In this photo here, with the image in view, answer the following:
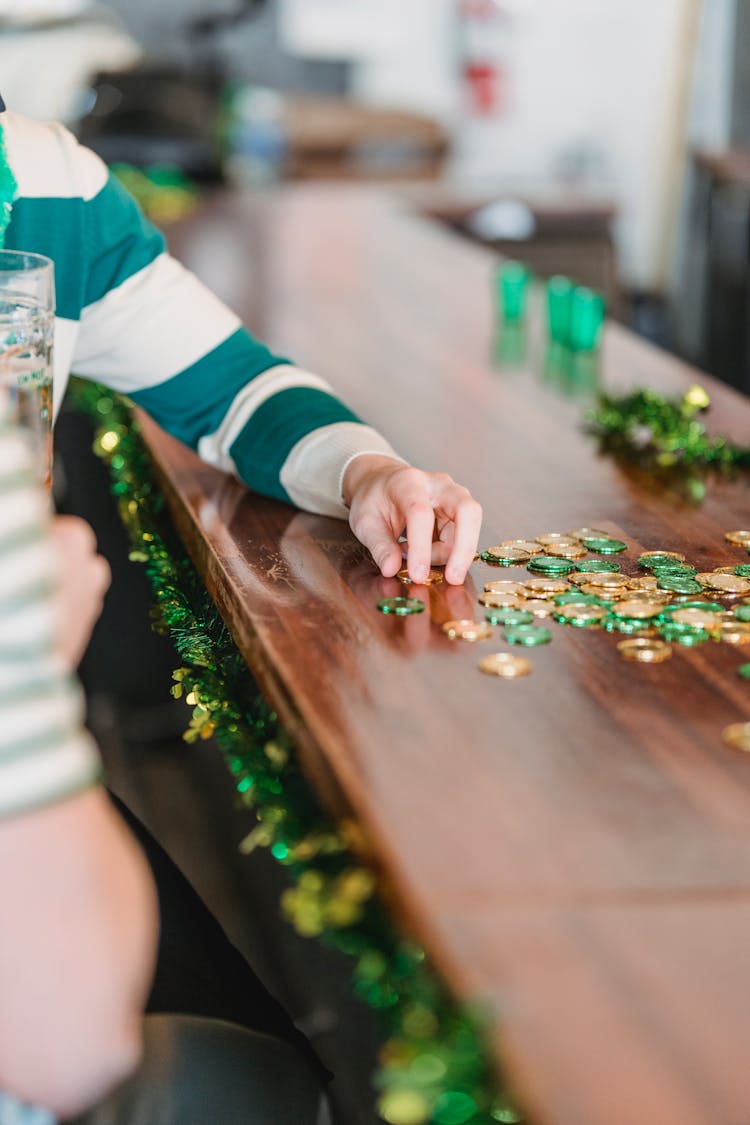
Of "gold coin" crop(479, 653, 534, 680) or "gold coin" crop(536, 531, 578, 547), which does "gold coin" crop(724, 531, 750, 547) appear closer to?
"gold coin" crop(536, 531, 578, 547)

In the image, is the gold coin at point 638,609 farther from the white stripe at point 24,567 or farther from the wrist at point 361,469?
the white stripe at point 24,567

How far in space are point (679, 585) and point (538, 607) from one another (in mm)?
131

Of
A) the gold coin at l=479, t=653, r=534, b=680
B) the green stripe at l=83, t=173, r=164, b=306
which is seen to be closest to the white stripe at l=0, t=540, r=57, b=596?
the gold coin at l=479, t=653, r=534, b=680

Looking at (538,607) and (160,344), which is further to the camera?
(160,344)

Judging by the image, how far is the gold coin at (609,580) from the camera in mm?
1178

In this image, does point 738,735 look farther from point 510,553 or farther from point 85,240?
point 85,240

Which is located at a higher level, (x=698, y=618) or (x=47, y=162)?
(x=47, y=162)

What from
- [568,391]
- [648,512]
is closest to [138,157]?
[568,391]

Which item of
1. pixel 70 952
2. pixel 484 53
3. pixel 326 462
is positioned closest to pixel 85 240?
pixel 326 462

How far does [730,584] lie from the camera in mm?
1186

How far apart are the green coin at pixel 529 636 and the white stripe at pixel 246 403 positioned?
1.64 ft

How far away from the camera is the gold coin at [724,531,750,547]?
51.9 inches

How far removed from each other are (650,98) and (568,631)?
5.92 metres

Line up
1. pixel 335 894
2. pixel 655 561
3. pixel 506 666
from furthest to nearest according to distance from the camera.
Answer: pixel 655 561
pixel 506 666
pixel 335 894
